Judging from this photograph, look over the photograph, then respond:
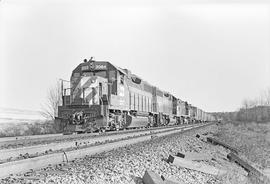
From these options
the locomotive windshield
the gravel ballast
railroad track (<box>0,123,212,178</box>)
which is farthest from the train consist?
the gravel ballast

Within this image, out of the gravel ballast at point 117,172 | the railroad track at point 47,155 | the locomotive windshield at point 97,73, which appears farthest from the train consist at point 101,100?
the gravel ballast at point 117,172

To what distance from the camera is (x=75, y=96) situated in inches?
582

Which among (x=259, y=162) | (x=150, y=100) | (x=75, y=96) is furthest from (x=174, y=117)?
(x=259, y=162)

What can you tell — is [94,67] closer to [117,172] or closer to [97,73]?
[97,73]

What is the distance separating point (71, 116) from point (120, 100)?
3.31m

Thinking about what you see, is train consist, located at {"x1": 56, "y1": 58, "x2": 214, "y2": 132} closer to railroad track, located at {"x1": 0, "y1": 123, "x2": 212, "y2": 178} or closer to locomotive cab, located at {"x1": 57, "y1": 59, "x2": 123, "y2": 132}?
locomotive cab, located at {"x1": 57, "y1": 59, "x2": 123, "y2": 132}


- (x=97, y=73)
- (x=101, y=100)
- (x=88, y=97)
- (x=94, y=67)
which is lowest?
(x=101, y=100)

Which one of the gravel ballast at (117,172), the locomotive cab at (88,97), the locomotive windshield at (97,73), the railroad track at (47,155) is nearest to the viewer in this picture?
the gravel ballast at (117,172)

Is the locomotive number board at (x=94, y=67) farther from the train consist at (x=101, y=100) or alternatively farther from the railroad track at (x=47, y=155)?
the railroad track at (x=47, y=155)

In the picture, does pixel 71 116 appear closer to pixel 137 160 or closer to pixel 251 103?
pixel 137 160

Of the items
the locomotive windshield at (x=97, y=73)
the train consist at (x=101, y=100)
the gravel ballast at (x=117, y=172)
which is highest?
the locomotive windshield at (x=97, y=73)

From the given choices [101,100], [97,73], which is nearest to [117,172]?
[101,100]

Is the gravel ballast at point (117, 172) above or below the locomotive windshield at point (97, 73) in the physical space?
below

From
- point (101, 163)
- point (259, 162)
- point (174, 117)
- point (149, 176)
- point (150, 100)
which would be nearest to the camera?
point (149, 176)
